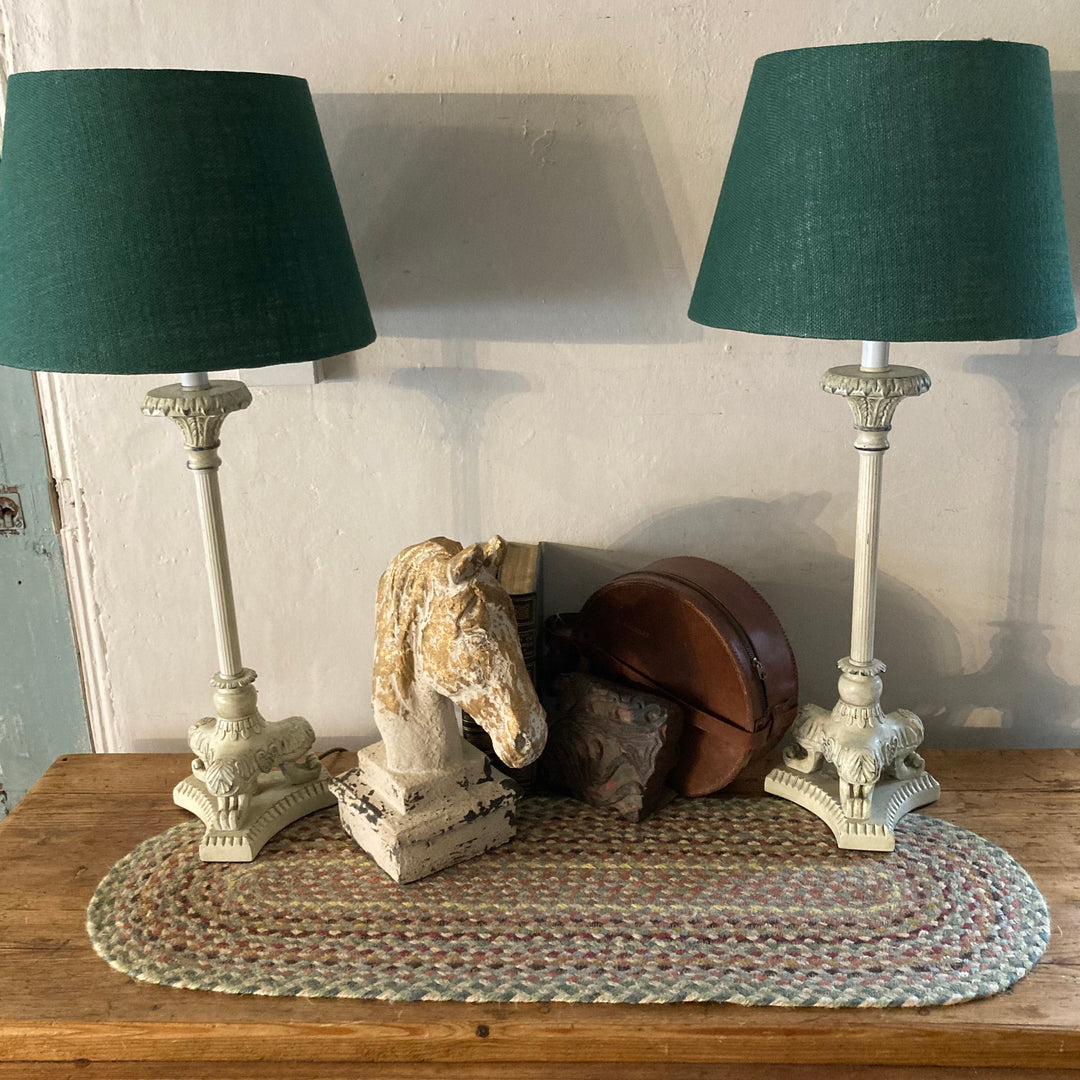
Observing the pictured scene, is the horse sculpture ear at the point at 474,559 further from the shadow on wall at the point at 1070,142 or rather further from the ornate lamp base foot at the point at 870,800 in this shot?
the shadow on wall at the point at 1070,142

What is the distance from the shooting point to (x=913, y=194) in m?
0.85

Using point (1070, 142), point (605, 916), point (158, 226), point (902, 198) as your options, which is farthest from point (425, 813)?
point (1070, 142)

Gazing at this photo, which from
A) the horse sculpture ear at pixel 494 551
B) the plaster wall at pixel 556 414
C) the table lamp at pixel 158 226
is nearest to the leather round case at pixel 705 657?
the plaster wall at pixel 556 414

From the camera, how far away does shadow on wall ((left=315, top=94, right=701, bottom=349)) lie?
120 cm

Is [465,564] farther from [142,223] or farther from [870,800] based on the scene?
[870,800]

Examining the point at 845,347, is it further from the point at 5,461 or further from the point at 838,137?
the point at 5,461

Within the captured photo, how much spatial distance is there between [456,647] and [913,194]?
587mm

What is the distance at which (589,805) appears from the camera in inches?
46.9

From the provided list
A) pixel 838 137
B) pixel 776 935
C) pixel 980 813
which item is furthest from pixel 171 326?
pixel 980 813

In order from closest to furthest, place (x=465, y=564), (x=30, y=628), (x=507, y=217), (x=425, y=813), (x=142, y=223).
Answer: (x=142, y=223) → (x=465, y=564) → (x=425, y=813) → (x=507, y=217) → (x=30, y=628)

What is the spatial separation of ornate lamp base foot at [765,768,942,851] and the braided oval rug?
0.05 ft

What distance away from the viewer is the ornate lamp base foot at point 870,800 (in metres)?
1.11

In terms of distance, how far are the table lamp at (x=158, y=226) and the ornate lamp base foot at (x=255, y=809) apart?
545mm

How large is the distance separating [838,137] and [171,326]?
0.61m
